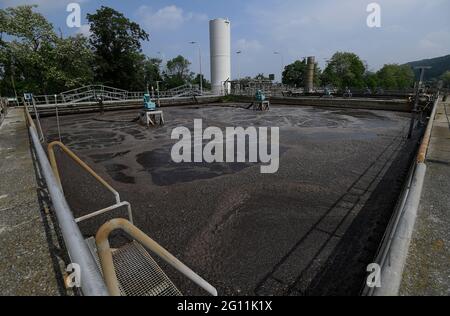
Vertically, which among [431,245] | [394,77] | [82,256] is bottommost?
[431,245]

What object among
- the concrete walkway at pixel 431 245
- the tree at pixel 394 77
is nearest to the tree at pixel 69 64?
the concrete walkway at pixel 431 245

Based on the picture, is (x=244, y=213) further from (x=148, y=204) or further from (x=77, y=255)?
(x=77, y=255)

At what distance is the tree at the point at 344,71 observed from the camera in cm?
8075

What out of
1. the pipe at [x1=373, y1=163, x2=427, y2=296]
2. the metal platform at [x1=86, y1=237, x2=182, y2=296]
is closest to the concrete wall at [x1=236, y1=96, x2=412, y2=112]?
the pipe at [x1=373, y1=163, x2=427, y2=296]

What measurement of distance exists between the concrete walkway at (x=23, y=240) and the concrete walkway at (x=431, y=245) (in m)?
3.62

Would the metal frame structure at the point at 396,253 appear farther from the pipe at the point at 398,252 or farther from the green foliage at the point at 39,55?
the green foliage at the point at 39,55

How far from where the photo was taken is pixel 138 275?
11.1 ft

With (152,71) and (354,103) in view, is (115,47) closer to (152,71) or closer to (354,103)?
(152,71)

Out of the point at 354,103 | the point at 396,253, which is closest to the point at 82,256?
the point at 396,253

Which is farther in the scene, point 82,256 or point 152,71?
point 152,71

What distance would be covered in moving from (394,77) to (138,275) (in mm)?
118538

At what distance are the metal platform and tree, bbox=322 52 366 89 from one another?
8720 cm

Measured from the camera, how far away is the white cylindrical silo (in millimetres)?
50062
